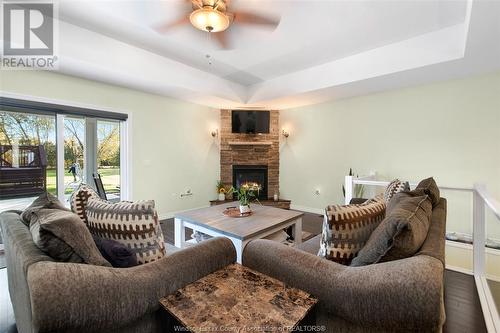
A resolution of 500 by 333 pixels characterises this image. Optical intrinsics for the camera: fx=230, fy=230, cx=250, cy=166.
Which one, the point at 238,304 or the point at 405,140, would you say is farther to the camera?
the point at 405,140

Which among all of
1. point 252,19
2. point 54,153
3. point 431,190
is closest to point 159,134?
point 54,153

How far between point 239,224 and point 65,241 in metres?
1.61

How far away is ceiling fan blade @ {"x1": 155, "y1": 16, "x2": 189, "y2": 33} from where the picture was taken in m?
2.02

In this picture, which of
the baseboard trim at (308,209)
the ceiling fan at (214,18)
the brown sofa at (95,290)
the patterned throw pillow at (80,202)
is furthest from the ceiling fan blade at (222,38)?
the baseboard trim at (308,209)

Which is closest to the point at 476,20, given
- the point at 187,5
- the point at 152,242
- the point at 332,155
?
the point at 187,5

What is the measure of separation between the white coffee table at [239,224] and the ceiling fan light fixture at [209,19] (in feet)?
6.00

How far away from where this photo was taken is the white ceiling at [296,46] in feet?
7.45

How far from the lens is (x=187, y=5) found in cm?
186

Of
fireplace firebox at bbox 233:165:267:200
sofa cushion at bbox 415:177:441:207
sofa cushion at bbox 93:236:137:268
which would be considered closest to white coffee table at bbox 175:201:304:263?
sofa cushion at bbox 93:236:137:268

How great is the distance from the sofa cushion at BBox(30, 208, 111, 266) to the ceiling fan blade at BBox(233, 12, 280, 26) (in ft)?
6.29

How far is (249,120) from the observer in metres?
5.25

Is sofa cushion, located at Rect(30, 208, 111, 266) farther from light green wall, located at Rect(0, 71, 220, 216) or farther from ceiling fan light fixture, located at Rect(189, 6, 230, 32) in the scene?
light green wall, located at Rect(0, 71, 220, 216)

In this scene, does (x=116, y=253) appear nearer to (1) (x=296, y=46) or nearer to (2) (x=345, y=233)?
(2) (x=345, y=233)

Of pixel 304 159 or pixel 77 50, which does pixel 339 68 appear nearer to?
pixel 304 159
